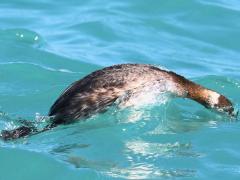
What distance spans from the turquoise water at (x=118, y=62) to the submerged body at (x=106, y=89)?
0.45ft

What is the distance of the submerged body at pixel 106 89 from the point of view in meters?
8.55

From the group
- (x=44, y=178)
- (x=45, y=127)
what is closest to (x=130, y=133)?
(x=45, y=127)

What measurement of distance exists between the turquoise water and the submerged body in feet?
0.45

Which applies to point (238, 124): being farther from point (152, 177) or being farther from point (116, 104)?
point (152, 177)

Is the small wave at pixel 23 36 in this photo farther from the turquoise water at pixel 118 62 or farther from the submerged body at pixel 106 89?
the submerged body at pixel 106 89

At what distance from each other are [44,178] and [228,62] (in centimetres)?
586

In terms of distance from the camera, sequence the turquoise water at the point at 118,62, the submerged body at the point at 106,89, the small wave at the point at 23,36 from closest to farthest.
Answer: the turquoise water at the point at 118,62 < the submerged body at the point at 106,89 < the small wave at the point at 23,36

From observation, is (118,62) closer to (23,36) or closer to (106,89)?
(23,36)

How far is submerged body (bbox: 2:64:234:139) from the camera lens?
8547 millimetres

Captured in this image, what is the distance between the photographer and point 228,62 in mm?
12570

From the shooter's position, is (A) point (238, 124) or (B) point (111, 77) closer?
(B) point (111, 77)

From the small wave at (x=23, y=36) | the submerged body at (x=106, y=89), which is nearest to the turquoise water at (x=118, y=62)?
the small wave at (x=23, y=36)

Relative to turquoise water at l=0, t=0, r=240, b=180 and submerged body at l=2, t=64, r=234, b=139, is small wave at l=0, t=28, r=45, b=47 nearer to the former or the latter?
turquoise water at l=0, t=0, r=240, b=180

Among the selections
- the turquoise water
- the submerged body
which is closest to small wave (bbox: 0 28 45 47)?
the turquoise water
